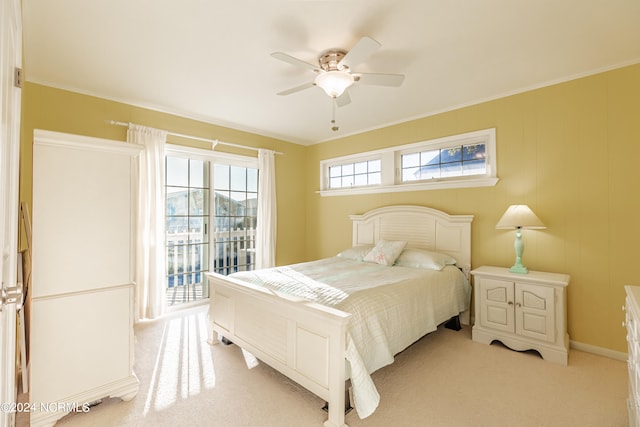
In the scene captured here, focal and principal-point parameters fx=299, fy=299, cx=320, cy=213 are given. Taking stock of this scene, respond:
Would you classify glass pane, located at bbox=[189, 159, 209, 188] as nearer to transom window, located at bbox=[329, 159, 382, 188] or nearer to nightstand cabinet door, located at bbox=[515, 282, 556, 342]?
transom window, located at bbox=[329, 159, 382, 188]

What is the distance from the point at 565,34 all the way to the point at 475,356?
267 cm

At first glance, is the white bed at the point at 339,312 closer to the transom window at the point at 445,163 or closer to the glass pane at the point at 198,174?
the transom window at the point at 445,163

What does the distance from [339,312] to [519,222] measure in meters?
2.09

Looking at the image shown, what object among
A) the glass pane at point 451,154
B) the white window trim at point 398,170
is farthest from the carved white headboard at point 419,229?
the glass pane at point 451,154

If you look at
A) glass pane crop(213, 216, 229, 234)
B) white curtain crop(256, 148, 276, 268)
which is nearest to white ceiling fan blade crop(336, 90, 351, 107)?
white curtain crop(256, 148, 276, 268)

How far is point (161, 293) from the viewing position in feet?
11.8

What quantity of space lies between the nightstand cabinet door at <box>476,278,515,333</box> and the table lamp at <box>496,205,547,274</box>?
0.71 feet

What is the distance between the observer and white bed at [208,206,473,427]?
180 cm

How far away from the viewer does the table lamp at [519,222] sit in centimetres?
279

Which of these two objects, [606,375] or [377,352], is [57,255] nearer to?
[377,352]

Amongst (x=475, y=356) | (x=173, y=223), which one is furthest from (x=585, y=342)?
(x=173, y=223)

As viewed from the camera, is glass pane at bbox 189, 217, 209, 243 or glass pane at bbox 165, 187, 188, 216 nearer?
glass pane at bbox 165, 187, 188, 216

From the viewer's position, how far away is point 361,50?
1.94 m

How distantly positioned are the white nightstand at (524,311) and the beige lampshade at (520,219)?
0.46 meters
